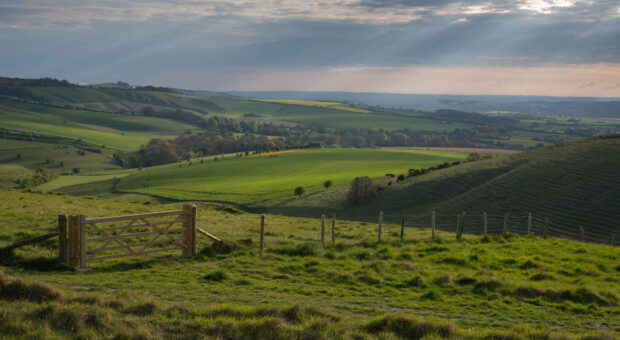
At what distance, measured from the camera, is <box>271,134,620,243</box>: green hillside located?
3897cm

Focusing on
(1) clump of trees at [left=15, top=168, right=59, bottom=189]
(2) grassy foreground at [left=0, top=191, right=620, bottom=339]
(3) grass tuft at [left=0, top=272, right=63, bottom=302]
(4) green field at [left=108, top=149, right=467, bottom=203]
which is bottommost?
(1) clump of trees at [left=15, top=168, right=59, bottom=189]

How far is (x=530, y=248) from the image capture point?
1839 centimetres

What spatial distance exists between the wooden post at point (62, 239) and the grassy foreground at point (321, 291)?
320 millimetres

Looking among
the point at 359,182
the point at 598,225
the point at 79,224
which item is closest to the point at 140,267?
the point at 79,224

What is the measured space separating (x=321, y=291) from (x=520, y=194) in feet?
134

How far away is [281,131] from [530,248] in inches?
7229

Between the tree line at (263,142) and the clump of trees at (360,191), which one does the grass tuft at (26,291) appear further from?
the tree line at (263,142)

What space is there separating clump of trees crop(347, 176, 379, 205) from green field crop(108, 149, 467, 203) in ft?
42.4

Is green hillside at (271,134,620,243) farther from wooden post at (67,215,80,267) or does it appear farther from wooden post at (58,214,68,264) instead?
wooden post at (58,214,68,264)

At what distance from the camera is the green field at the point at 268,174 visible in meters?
75.2

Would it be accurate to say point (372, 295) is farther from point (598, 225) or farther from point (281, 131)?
point (281, 131)

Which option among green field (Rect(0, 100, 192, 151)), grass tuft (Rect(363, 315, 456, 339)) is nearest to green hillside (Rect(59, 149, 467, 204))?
green field (Rect(0, 100, 192, 151))

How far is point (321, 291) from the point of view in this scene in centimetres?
1213

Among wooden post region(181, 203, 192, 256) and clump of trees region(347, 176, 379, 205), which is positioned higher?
wooden post region(181, 203, 192, 256)
